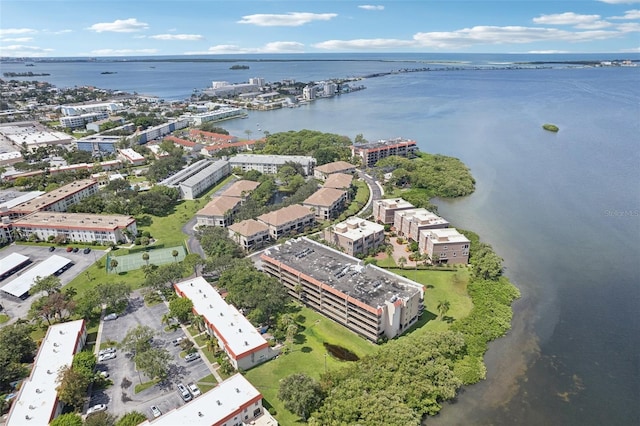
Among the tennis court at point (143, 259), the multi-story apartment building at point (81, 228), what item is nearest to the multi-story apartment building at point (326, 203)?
the tennis court at point (143, 259)

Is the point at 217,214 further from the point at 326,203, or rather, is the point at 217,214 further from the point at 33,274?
the point at 33,274

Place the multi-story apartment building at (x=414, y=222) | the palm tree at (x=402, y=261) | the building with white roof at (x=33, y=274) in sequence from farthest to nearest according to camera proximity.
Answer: the multi-story apartment building at (x=414, y=222)
the palm tree at (x=402, y=261)
the building with white roof at (x=33, y=274)

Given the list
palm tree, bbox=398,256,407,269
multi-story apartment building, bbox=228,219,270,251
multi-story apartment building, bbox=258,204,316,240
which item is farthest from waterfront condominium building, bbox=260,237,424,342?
multi-story apartment building, bbox=258,204,316,240

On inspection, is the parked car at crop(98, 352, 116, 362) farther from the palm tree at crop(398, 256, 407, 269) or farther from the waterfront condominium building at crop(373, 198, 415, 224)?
the waterfront condominium building at crop(373, 198, 415, 224)

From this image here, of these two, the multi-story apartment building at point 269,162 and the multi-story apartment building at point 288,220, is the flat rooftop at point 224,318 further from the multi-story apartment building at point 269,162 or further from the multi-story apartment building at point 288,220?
the multi-story apartment building at point 269,162

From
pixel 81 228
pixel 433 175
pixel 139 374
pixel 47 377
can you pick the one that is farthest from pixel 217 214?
pixel 433 175

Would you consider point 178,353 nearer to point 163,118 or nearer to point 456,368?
point 456,368
